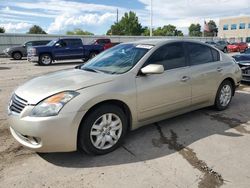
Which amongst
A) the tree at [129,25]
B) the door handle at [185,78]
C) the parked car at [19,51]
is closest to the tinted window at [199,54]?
the door handle at [185,78]

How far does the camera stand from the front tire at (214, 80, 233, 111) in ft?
18.1

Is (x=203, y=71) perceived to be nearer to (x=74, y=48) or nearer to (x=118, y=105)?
(x=118, y=105)

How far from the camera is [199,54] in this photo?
5.13m

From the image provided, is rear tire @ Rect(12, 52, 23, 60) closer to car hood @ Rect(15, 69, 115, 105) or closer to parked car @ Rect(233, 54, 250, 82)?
parked car @ Rect(233, 54, 250, 82)

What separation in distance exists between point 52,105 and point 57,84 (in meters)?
0.45

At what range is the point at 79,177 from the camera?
3.19m

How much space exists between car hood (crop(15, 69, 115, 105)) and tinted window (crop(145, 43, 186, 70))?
92 cm

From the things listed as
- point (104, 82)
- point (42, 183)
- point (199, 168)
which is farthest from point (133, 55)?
point (42, 183)

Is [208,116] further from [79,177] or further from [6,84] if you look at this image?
[6,84]

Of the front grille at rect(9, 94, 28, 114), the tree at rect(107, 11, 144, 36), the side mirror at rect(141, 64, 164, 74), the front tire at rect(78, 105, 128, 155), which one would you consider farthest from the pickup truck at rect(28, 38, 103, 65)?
the tree at rect(107, 11, 144, 36)

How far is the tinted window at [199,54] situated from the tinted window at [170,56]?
233mm

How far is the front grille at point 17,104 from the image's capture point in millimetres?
3404

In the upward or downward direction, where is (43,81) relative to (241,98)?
upward

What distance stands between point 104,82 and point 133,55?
918mm
